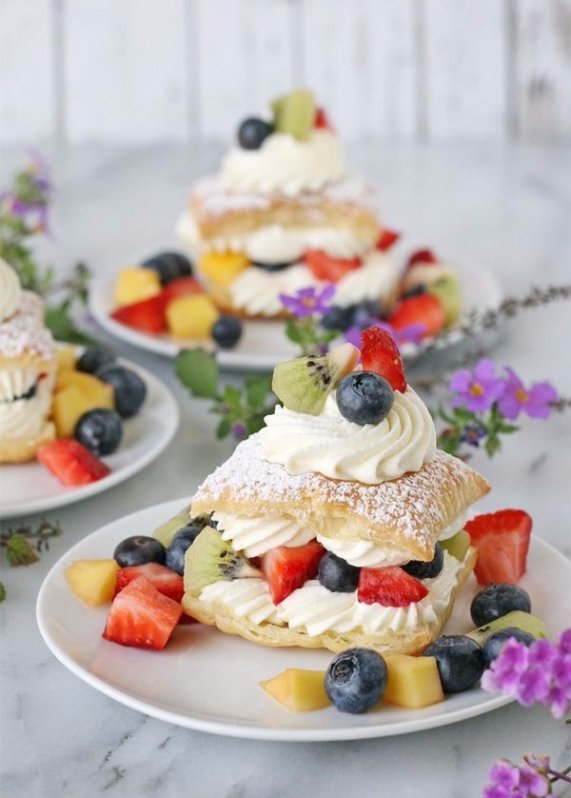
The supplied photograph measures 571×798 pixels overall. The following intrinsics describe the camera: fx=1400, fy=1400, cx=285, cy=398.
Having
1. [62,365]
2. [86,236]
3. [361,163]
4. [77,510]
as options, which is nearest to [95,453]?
[77,510]

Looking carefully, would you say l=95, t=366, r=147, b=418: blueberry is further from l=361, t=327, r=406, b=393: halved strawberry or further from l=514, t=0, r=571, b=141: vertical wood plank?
l=514, t=0, r=571, b=141: vertical wood plank

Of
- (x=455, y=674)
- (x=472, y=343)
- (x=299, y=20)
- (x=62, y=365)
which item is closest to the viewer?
(x=455, y=674)

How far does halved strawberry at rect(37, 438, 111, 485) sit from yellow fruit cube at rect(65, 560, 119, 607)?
23.5 inches

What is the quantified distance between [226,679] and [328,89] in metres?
5.23

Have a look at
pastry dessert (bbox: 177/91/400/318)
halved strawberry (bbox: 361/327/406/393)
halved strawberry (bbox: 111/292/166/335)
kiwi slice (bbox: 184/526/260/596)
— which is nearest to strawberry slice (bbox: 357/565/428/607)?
kiwi slice (bbox: 184/526/260/596)

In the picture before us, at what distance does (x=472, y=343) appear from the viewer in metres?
4.54

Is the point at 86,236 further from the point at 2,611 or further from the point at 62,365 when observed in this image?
the point at 2,611

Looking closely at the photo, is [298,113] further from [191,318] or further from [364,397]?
[364,397]

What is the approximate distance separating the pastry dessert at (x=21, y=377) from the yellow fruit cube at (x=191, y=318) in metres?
0.78

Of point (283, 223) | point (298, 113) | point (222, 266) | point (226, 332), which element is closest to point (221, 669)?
point (226, 332)

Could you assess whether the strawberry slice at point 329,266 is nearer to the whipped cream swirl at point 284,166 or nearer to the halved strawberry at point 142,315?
the whipped cream swirl at point 284,166

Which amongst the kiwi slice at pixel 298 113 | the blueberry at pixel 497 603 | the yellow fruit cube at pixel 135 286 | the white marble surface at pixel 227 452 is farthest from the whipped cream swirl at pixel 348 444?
the kiwi slice at pixel 298 113

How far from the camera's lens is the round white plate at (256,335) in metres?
4.22

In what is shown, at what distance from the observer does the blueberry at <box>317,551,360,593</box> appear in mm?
2740
